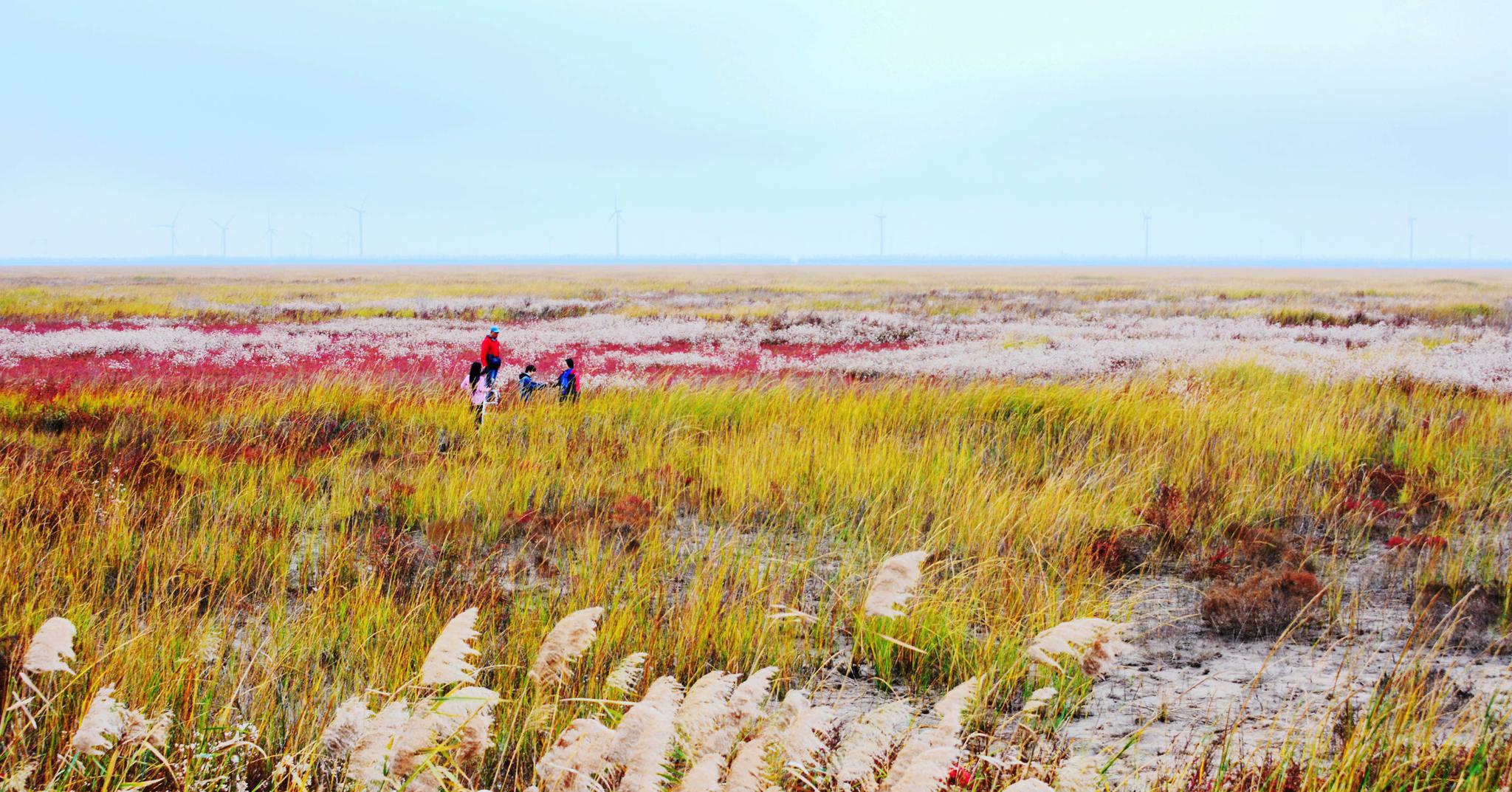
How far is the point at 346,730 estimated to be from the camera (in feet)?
7.38

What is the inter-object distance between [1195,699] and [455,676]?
11.9 ft

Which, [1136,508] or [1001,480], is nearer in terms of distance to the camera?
[1136,508]

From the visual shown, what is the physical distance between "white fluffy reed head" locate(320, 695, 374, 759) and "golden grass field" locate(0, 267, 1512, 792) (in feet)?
0.05

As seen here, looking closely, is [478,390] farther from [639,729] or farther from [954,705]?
[954,705]

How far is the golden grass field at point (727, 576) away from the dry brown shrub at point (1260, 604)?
0.07 feet

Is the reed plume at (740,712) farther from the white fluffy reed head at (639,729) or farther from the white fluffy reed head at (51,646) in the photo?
the white fluffy reed head at (51,646)

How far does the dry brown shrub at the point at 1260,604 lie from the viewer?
16.6ft

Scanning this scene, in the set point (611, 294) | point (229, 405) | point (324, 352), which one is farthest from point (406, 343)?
A: point (611, 294)

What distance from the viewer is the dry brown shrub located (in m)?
5.05

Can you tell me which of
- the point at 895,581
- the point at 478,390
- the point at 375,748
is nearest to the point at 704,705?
the point at 375,748

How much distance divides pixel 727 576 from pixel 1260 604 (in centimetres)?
317

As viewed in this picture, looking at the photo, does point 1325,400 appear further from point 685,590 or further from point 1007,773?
point 1007,773

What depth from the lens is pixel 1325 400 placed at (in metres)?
11.5

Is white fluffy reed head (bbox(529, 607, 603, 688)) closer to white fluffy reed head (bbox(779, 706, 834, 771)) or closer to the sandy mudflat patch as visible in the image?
white fluffy reed head (bbox(779, 706, 834, 771))
